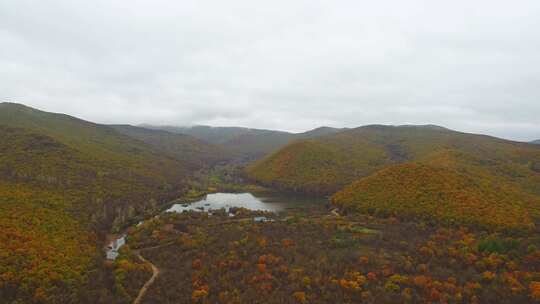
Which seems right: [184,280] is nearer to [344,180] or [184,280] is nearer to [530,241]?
[530,241]

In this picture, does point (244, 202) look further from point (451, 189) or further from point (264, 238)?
point (451, 189)

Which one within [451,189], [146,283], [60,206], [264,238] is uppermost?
[451,189]

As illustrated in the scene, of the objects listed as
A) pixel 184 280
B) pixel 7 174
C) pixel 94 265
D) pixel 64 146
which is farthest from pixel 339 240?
pixel 64 146

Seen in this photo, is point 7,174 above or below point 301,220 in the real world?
above

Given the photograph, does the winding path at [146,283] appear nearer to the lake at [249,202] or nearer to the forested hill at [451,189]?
the lake at [249,202]

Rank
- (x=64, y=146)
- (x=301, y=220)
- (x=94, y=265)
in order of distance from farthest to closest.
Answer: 1. (x=64, y=146)
2. (x=301, y=220)
3. (x=94, y=265)

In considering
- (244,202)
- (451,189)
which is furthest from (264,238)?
(451,189)

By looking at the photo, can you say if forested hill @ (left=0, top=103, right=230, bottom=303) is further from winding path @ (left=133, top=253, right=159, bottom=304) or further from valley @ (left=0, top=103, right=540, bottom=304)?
winding path @ (left=133, top=253, right=159, bottom=304)

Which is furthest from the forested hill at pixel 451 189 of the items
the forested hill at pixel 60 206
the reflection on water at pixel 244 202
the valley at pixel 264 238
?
the forested hill at pixel 60 206
